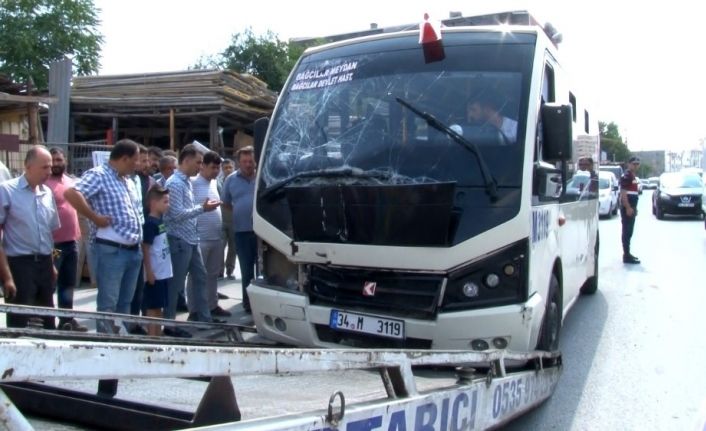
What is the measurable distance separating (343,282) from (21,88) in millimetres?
12731

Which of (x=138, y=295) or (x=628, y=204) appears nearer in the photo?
(x=138, y=295)

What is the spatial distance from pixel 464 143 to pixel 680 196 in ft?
69.0

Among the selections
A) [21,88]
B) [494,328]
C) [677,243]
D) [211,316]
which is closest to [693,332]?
[494,328]

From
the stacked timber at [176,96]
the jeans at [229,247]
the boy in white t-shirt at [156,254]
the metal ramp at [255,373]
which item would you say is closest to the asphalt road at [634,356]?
the metal ramp at [255,373]

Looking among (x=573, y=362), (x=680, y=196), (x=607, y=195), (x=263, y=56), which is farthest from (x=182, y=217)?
(x=263, y=56)

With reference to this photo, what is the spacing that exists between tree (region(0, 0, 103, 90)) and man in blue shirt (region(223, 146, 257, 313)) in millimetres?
23113

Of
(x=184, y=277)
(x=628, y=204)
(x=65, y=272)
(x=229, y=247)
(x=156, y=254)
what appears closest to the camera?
(x=156, y=254)

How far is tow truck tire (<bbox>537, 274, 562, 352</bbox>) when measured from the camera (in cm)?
518

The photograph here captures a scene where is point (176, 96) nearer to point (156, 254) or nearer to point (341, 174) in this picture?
point (156, 254)

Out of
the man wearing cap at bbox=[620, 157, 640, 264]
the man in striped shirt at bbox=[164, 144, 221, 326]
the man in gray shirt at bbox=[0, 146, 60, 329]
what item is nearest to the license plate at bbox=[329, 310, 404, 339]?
the man in gray shirt at bbox=[0, 146, 60, 329]

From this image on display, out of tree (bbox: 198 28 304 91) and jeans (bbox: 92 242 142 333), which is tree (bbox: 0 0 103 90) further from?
jeans (bbox: 92 242 142 333)

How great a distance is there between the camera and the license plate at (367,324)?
4.54m

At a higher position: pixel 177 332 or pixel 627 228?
pixel 627 228

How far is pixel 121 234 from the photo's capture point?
5613 millimetres
